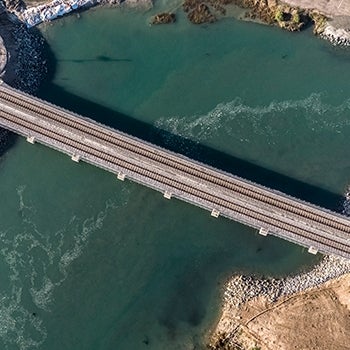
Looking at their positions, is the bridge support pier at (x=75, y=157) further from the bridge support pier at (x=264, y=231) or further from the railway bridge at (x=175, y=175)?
the bridge support pier at (x=264, y=231)

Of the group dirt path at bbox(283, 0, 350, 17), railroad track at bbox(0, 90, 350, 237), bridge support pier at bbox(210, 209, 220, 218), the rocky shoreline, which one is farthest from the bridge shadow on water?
dirt path at bbox(283, 0, 350, 17)

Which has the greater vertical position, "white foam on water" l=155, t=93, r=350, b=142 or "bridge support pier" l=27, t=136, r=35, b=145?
"bridge support pier" l=27, t=136, r=35, b=145

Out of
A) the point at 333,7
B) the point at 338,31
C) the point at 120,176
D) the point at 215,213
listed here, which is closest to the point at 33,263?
the point at 120,176

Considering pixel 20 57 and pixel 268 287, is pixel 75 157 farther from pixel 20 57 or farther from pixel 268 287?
pixel 268 287

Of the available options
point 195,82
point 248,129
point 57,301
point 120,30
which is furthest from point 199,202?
point 120,30

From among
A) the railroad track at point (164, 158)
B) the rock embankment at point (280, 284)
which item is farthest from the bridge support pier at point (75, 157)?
the rock embankment at point (280, 284)

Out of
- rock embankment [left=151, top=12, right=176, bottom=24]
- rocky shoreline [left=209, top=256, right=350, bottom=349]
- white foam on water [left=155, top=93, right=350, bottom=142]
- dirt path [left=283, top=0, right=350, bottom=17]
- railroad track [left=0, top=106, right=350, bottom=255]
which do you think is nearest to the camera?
railroad track [left=0, top=106, right=350, bottom=255]

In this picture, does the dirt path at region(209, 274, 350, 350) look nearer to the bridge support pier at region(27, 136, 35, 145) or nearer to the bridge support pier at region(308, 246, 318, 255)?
the bridge support pier at region(308, 246, 318, 255)
